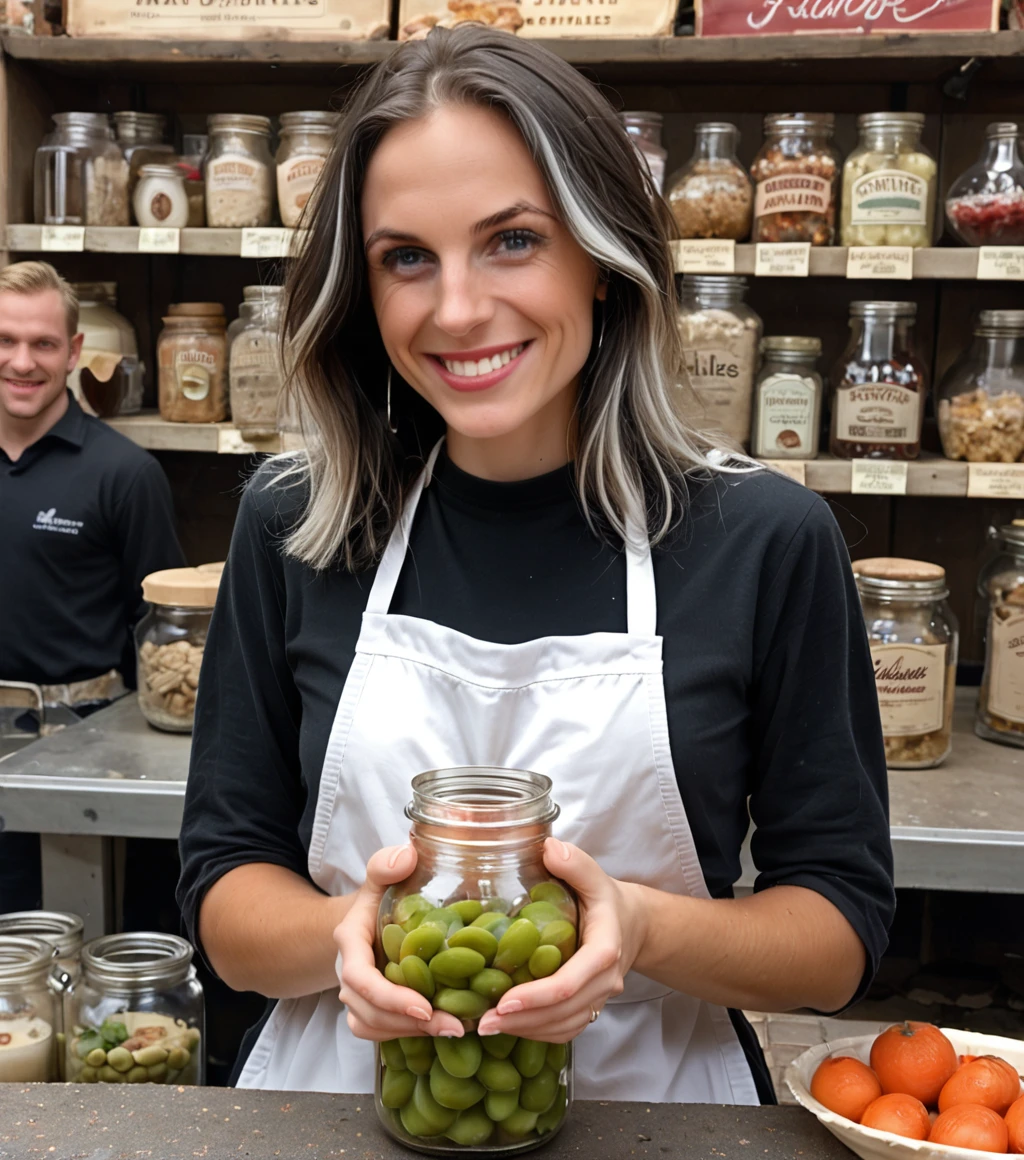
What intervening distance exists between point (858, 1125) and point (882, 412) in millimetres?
1629

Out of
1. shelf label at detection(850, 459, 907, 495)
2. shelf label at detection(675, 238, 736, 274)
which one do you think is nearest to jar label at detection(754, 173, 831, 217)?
shelf label at detection(675, 238, 736, 274)

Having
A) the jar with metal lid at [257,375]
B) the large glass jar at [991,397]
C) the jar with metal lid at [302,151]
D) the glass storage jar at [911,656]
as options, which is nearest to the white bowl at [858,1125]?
the glass storage jar at [911,656]

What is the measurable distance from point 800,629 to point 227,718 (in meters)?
0.48

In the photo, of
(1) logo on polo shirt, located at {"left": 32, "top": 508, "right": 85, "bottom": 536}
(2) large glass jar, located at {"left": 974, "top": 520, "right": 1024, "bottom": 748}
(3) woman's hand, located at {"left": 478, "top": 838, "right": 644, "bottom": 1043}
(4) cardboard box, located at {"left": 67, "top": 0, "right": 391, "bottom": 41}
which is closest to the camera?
(3) woman's hand, located at {"left": 478, "top": 838, "right": 644, "bottom": 1043}

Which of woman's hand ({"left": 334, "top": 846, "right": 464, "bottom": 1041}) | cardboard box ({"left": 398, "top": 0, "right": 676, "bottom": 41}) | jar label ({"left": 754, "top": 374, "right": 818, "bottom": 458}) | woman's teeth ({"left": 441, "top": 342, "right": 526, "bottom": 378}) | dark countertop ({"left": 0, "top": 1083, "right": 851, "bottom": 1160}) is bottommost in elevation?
dark countertop ({"left": 0, "top": 1083, "right": 851, "bottom": 1160})

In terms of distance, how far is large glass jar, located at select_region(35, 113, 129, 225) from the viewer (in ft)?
8.17

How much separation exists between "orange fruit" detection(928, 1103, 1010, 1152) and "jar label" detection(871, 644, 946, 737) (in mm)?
1177

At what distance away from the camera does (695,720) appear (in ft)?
3.37

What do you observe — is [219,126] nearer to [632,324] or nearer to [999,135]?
[999,135]

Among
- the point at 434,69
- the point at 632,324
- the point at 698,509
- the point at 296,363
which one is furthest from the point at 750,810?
the point at 434,69

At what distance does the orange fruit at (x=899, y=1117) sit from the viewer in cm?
81

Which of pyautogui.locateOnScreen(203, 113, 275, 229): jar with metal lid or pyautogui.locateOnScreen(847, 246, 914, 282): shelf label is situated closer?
pyautogui.locateOnScreen(847, 246, 914, 282): shelf label

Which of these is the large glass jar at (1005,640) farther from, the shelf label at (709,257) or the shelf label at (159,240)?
the shelf label at (159,240)

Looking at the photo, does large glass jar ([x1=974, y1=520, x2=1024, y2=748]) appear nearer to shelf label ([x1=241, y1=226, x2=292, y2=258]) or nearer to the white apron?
the white apron
